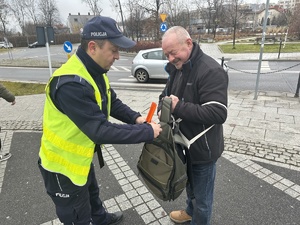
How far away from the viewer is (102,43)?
171cm

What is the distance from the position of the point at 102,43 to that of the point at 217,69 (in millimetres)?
899

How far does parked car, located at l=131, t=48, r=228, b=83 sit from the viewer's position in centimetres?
1119

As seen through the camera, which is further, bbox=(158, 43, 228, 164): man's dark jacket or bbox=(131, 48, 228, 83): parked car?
bbox=(131, 48, 228, 83): parked car

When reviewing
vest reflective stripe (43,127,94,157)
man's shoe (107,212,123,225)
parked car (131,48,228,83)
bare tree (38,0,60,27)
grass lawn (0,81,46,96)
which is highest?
bare tree (38,0,60,27)

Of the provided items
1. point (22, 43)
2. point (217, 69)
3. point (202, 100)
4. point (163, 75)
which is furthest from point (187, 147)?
point (22, 43)

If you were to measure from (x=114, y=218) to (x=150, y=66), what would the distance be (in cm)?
920

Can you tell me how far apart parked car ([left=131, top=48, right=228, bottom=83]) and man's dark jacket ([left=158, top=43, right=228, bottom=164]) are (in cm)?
909

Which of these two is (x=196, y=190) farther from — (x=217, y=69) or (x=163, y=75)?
(x=163, y=75)

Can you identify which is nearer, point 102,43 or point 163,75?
point 102,43

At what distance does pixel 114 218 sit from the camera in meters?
2.76

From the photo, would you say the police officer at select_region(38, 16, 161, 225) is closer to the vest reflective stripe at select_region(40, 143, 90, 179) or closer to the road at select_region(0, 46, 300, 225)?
the vest reflective stripe at select_region(40, 143, 90, 179)

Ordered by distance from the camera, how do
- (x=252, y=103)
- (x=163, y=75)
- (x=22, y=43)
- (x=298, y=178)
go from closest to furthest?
(x=298, y=178) → (x=252, y=103) → (x=163, y=75) → (x=22, y=43)

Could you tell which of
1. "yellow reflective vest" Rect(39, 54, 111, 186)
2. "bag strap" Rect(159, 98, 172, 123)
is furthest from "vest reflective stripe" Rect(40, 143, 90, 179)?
"bag strap" Rect(159, 98, 172, 123)

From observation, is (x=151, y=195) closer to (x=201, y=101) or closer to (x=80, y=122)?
(x=201, y=101)
